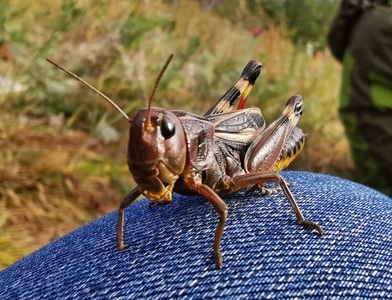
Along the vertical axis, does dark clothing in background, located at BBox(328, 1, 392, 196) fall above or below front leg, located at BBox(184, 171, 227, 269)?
below

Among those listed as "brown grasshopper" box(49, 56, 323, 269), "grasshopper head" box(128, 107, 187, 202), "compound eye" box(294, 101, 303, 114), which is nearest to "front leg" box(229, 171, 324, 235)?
"brown grasshopper" box(49, 56, 323, 269)

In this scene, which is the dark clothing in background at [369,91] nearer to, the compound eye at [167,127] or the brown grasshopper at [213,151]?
the brown grasshopper at [213,151]

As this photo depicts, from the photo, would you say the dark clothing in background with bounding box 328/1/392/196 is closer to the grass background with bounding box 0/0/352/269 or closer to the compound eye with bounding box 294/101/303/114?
the grass background with bounding box 0/0/352/269

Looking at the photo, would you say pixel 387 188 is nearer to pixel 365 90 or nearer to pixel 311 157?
pixel 365 90

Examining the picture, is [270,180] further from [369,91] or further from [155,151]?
[369,91]

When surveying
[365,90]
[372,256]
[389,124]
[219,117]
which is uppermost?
[219,117]

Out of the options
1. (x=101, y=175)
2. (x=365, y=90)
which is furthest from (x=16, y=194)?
(x=365, y=90)
